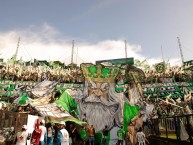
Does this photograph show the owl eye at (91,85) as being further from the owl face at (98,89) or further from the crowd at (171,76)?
the crowd at (171,76)

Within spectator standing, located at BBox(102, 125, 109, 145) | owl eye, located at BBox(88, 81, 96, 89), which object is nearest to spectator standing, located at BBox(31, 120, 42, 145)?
spectator standing, located at BBox(102, 125, 109, 145)

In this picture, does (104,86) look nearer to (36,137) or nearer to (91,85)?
(91,85)

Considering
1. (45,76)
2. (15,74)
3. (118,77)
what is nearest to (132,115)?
(118,77)

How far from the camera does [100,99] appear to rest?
2033 centimetres

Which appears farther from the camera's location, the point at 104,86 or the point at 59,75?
the point at 59,75

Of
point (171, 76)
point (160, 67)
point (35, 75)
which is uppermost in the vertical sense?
point (160, 67)

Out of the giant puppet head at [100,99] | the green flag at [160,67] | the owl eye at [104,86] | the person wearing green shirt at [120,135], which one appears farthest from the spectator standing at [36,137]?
the green flag at [160,67]

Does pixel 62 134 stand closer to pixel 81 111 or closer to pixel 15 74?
pixel 81 111

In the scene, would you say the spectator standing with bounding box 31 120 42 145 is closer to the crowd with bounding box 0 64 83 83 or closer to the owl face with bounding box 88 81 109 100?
the owl face with bounding box 88 81 109 100

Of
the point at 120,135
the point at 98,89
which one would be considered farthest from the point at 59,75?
the point at 120,135

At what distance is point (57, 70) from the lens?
45.8 metres

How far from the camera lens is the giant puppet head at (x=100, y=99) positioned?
1959cm

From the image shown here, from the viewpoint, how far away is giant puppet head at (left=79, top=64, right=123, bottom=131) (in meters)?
19.6

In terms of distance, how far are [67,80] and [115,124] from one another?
81.4ft
